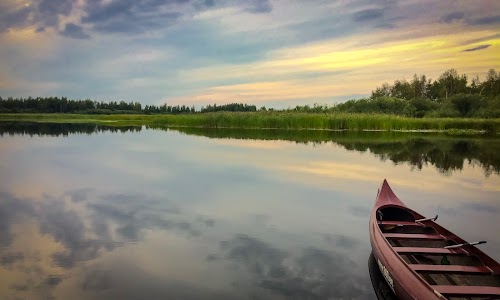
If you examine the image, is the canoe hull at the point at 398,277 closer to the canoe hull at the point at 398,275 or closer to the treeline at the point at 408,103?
the canoe hull at the point at 398,275

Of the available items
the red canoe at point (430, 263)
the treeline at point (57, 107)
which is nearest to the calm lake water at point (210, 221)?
the red canoe at point (430, 263)

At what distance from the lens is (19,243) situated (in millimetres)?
6527

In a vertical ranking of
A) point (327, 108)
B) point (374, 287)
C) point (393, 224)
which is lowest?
point (374, 287)

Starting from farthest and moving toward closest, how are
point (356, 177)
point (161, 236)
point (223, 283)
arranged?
point (356, 177) → point (161, 236) → point (223, 283)

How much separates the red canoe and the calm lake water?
1.93ft

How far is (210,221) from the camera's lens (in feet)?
26.1

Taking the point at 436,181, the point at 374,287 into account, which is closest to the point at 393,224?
the point at 374,287

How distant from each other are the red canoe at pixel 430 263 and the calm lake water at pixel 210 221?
0.59m

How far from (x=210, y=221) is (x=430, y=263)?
164 inches

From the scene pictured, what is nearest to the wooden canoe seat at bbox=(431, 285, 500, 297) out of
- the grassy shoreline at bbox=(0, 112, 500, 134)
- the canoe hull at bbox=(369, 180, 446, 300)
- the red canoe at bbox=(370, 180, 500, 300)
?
the red canoe at bbox=(370, 180, 500, 300)

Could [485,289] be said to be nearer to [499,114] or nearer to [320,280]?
[320,280]

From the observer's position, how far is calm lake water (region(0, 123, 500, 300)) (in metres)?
5.19

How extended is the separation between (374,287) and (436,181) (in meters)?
8.72

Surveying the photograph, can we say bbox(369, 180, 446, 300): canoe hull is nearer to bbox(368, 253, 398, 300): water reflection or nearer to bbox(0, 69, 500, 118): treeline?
bbox(368, 253, 398, 300): water reflection
